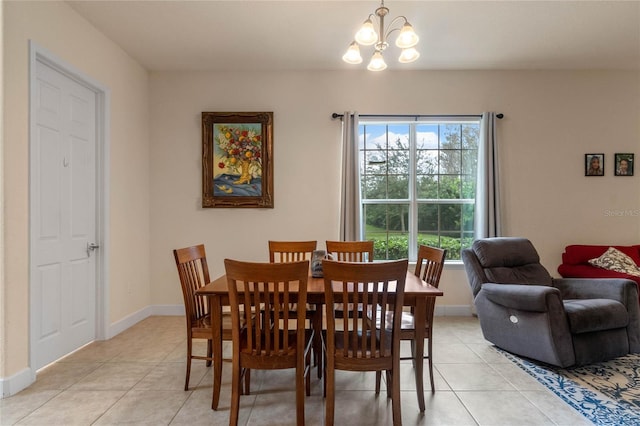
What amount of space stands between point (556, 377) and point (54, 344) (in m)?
3.91

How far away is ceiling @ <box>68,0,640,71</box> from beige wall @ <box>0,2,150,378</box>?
0.83 ft

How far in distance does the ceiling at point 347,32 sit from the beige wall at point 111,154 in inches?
9.9

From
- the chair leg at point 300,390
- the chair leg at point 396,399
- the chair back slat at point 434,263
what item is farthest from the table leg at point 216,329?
the chair back slat at point 434,263

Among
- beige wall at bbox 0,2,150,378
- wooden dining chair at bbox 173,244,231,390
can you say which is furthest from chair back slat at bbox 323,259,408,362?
beige wall at bbox 0,2,150,378

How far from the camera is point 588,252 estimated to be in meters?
3.83

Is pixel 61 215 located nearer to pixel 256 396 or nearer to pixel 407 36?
pixel 256 396

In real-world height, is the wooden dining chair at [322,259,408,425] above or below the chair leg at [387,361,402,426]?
above

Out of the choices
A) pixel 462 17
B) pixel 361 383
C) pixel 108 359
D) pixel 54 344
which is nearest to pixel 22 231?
pixel 54 344

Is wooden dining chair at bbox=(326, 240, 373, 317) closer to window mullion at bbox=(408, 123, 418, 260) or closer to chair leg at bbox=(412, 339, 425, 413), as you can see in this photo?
chair leg at bbox=(412, 339, 425, 413)

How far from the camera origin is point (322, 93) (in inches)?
163

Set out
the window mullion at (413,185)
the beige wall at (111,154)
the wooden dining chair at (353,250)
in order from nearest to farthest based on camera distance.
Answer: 1. the beige wall at (111,154)
2. the wooden dining chair at (353,250)
3. the window mullion at (413,185)

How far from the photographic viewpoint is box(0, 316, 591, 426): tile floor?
2.04 m

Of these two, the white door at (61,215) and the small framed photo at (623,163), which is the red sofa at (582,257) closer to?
the small framed photo at (623,163)

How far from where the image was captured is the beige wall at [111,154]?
2301 millimetres
